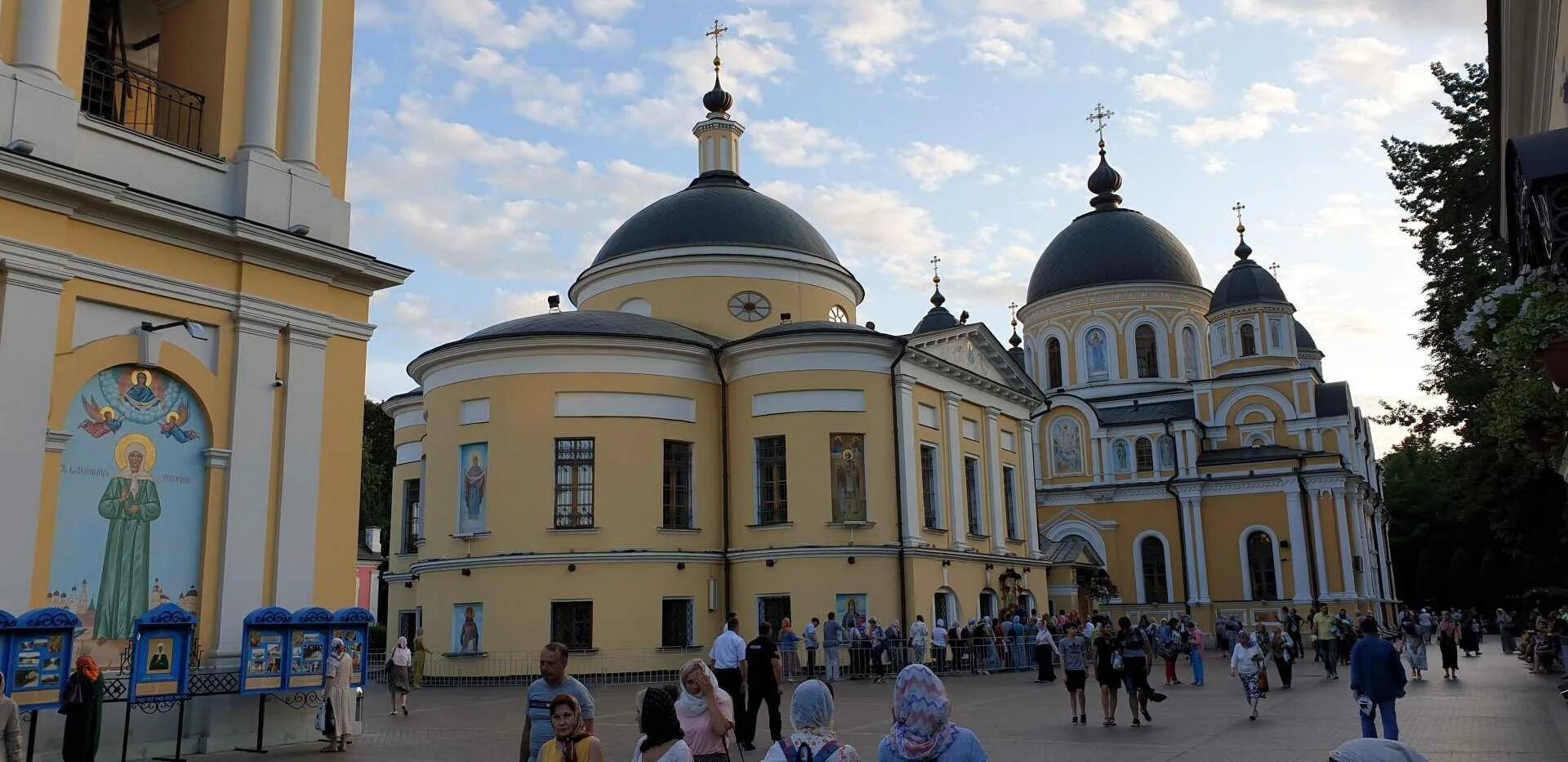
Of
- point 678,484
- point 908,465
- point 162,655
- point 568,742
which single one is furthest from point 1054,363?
point 568,742

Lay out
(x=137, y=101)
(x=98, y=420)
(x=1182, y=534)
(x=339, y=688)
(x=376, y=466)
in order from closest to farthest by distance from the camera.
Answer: (x=98, y=420), (x=339, y=688), (x=137, y=101), (x=1182, y=534), (x=376, y=466)

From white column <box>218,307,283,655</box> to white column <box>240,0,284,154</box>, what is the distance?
2.18 meters

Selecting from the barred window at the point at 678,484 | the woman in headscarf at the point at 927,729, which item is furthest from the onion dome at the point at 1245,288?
the woman in headscarf at the point at 927,729

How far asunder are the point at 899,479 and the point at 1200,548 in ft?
82.3

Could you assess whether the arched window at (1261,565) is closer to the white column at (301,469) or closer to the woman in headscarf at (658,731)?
the white column at (301,469)

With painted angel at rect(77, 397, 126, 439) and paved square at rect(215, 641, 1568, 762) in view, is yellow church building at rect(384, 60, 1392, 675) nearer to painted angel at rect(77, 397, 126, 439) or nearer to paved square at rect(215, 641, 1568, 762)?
paved square at rect(215, 641, 1568, 762)

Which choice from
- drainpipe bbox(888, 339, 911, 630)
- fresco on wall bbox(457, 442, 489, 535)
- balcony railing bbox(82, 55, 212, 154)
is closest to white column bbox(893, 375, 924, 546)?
drainpipe bbox(888, 339, 911, 630)

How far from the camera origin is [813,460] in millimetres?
28359

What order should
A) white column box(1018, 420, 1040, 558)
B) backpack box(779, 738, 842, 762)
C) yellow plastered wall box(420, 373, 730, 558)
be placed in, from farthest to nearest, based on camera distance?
white column box(1018, 420, 1040, 558) → yellow plastered wall box(420, 373, 730, 558) → backpack box(779, 738, 842, 762)

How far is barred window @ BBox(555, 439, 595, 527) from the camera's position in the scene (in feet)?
90.2

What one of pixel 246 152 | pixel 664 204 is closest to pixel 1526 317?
pixel 246 152

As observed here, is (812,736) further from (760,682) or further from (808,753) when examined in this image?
(760,682)

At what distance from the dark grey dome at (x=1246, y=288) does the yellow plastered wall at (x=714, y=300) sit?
998 inches

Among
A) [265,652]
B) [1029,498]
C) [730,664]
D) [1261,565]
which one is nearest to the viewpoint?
[265,652]
